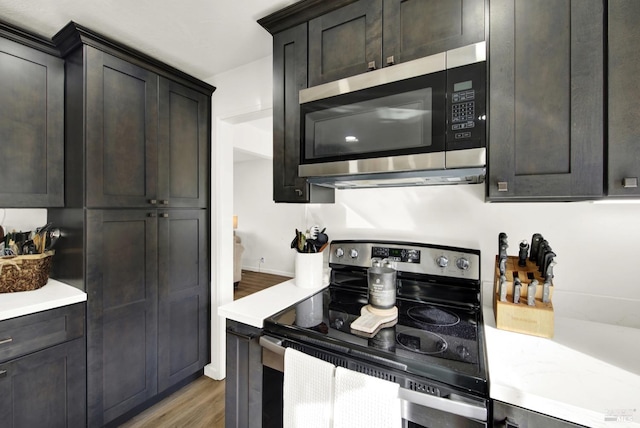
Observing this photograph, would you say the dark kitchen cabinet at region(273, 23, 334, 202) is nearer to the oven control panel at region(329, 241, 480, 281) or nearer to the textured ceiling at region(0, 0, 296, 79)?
the textured ceiling at region(0, 0, 296, 79)

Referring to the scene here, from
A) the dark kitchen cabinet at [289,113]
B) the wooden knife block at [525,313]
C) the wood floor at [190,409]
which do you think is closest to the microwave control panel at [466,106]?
the wooden knife block at [525,313]

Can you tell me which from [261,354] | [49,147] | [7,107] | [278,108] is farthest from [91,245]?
[278,108]

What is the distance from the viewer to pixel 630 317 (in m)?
1.10

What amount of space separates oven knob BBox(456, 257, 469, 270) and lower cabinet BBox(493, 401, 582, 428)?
0.63 metres

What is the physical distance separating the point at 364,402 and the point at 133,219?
1.78 metres

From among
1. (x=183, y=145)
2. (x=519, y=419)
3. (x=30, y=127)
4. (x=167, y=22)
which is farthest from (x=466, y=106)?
(x=30, y=127)

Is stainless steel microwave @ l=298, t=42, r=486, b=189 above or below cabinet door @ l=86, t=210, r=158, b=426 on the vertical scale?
above

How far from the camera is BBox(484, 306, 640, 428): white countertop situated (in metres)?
0.68

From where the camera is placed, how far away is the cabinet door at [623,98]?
2.81ft

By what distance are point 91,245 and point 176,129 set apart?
0.98 meters

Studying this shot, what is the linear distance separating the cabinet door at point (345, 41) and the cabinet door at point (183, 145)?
4.06 ft

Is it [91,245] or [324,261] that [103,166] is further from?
[324,261]

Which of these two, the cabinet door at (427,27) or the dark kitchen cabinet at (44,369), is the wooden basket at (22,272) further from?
the cabinet door at (427,27)

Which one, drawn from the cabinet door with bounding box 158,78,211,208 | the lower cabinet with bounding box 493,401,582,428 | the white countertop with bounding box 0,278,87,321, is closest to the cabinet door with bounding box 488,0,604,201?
the lower cabinet with bounding box 493,401,582,428
